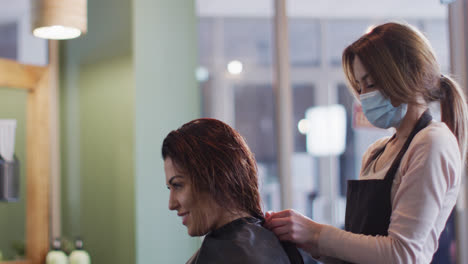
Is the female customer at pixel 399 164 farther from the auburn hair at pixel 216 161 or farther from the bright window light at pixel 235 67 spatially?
the bright window light at pixel 235 67

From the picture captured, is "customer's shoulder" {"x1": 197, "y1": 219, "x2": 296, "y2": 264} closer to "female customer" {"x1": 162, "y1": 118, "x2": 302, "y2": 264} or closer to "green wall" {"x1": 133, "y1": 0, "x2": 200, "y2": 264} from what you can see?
"female customer" {"x1": 162, "y1": 118, "x2": 302, "y2": 264}

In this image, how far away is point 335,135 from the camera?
4348mm

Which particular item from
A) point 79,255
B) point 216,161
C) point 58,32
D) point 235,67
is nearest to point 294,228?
point 216,161

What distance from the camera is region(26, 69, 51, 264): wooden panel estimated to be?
3201 millimetres

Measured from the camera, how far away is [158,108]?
3.07 meters

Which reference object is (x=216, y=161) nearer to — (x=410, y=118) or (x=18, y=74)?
(x=410, y=118)

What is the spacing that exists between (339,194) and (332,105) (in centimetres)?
76

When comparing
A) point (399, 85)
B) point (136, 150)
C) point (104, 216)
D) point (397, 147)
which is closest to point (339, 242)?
point (397, 147)

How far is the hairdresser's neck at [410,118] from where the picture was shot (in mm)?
1641

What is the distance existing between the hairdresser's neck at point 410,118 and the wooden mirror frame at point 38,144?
2325mm

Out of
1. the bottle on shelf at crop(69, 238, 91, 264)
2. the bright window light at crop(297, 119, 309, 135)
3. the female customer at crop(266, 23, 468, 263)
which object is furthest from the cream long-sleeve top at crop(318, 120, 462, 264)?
the bright window light at crop(297, 119, 309, 135)

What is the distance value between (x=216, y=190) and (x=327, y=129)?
2.94 m

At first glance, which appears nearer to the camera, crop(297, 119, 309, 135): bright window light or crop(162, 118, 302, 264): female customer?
crop(162, 118, 302, 264): female customer

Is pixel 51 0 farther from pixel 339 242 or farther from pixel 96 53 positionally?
pixel 339 242
